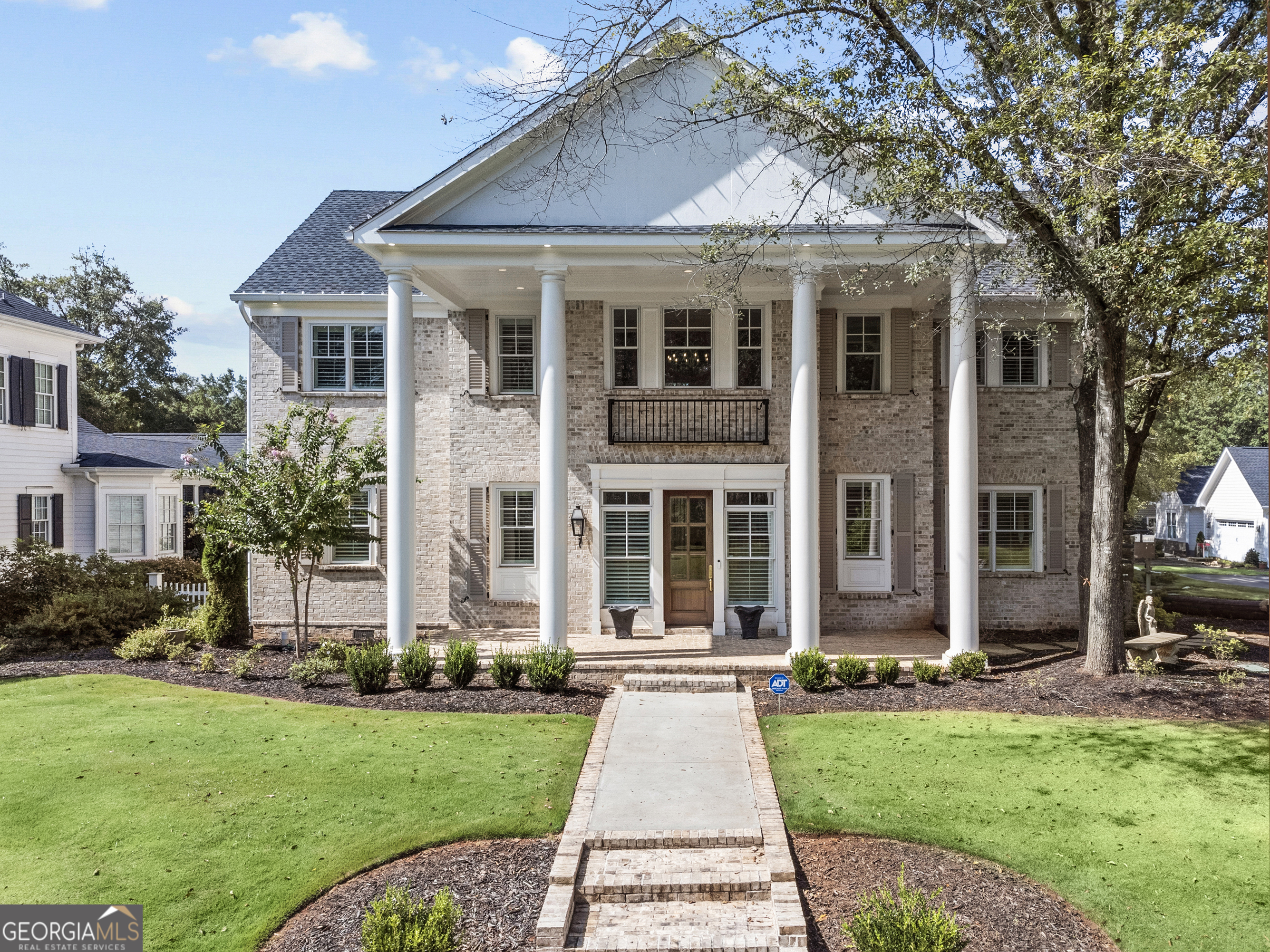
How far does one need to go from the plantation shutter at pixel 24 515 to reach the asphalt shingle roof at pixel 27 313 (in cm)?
393

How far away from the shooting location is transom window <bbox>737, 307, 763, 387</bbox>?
46.9ft

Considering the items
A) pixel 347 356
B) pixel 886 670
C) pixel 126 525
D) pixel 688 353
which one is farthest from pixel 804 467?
pixel 126 525

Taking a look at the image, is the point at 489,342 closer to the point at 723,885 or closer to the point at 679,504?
the point at 679,504

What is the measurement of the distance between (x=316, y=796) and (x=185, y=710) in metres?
3.48

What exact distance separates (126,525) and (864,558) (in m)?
18.7

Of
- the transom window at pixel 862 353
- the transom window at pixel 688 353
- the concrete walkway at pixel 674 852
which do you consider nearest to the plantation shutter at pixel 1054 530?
the transom window at pixel 862 353

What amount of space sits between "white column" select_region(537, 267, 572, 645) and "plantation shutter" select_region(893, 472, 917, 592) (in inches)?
250

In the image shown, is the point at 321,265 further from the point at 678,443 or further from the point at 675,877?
the point at 675,877

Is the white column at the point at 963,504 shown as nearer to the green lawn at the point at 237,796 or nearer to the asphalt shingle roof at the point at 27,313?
the green lawn at the point at 237,796

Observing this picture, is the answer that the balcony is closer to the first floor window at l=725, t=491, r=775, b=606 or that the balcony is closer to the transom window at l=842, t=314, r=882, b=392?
the first floor window at l=725, t=491, r=775, b=606

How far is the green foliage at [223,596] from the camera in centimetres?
1266

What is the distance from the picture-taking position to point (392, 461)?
11.7 m

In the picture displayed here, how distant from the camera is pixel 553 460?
459 inches

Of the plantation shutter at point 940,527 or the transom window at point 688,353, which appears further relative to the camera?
the plantation shutter at point 940,527
